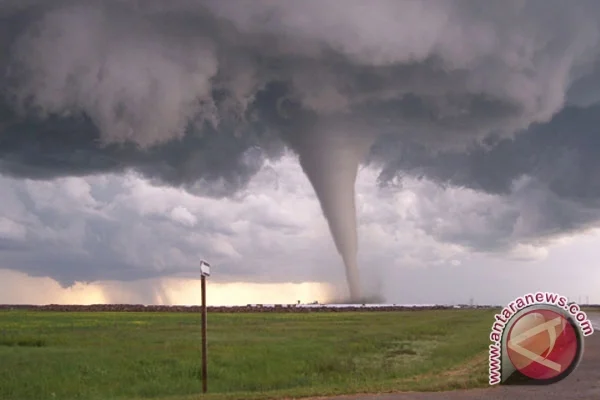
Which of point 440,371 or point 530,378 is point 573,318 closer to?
point 530,378

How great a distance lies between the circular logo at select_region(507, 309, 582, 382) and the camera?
1551 centimetres

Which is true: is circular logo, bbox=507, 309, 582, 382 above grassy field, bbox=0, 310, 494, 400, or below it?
above

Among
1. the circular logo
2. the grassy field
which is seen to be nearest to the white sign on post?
the grassy field

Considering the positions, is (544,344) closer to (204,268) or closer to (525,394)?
(525,394)

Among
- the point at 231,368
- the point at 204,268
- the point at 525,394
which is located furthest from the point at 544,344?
the point at 231,368

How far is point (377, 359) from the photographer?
35906 mm

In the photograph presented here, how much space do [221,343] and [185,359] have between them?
997 cm

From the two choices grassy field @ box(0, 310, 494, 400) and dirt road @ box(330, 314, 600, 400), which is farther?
grassy field @ box(0, 310, 494, 400)

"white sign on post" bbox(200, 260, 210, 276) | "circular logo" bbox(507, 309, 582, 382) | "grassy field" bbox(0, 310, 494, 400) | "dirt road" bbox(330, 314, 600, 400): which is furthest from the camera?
"grassy field" bbox(0, 310, 494, 400)

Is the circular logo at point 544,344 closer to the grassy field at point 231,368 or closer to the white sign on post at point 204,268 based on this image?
the grassy field at point 231,368

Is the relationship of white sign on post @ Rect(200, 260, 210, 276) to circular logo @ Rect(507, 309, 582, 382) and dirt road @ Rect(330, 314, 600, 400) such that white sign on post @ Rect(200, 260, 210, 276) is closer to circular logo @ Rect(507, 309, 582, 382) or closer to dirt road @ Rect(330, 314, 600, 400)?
dirt road @ Rect(330, 314, 600, 400)

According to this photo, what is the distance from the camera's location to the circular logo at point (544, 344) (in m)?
15.5

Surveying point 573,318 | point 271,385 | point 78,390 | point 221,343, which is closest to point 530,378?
point 573,318

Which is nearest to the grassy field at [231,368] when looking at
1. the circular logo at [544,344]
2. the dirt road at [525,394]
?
the dirt road at [525,394]
